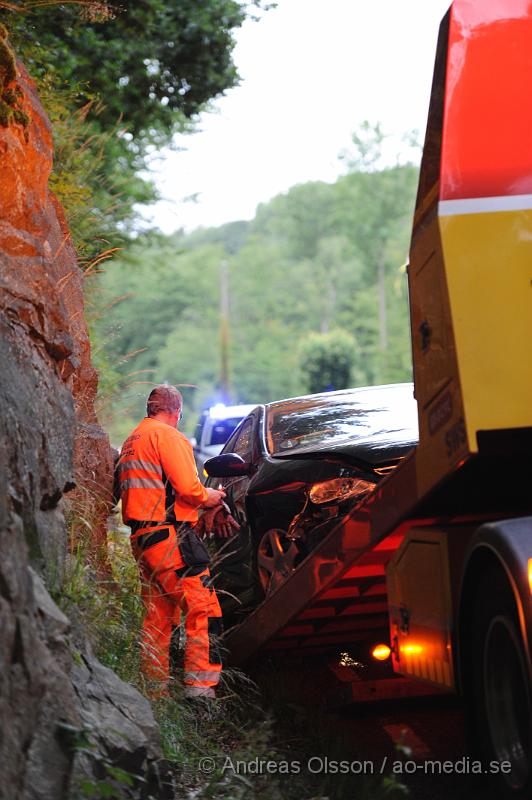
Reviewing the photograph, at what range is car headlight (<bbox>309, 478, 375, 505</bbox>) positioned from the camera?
6.26 meters

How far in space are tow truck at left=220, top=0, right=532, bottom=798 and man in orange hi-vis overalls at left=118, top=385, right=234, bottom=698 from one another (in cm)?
174

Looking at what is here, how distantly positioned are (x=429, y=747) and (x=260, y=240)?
107 m

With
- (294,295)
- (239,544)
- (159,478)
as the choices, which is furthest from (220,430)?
(294,295)

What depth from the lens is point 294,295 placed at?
95.5 metres

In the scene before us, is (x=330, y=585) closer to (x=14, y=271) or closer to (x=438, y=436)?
(x=438, y=436)

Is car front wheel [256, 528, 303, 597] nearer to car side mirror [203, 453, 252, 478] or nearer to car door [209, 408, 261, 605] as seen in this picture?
car door [209, 408, 261, 605]

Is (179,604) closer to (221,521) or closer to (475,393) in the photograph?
(221,521)

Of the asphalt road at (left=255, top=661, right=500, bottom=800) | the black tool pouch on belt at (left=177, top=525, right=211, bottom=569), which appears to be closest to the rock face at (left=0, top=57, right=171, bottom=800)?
the black tool pouch on belt at (left=177, top=525, right=211, bottom=569)

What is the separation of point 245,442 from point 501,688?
13.3 ft

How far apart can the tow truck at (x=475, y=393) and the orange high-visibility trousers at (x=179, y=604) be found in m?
1.60

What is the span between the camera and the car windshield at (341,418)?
22.8 ft

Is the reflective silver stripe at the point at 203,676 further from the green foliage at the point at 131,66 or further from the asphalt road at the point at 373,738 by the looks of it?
the green foliage at the point at 131,66

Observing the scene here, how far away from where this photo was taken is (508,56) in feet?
14.4

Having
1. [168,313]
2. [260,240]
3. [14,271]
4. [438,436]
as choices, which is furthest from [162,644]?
[260,240]
